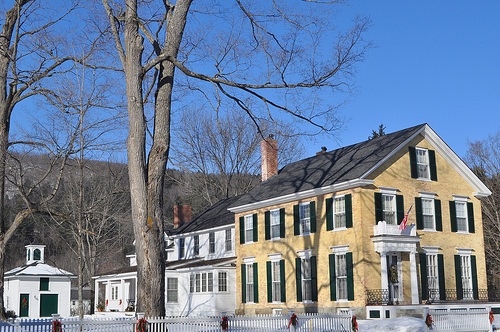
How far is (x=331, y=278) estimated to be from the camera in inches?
1093

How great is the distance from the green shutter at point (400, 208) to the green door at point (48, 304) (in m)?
27.1

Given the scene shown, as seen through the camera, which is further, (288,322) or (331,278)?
(331,278)

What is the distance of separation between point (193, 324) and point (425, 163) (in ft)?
58.8

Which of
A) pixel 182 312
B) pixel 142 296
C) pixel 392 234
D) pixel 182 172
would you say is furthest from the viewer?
pixel 182 172

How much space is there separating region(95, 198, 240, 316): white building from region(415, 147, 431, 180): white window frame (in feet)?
36.7

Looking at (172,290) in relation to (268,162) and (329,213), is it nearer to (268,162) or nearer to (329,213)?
(268,162)

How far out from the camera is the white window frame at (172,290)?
36906 mm

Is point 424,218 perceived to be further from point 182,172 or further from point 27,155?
point 182,172

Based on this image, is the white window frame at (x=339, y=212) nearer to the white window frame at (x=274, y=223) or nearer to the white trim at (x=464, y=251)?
the white window frame at (x=274, y=223)

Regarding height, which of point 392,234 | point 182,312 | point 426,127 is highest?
point 426,127

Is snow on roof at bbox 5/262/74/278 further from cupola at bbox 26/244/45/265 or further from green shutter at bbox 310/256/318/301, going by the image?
green shutter at bbox 310/256/318/301

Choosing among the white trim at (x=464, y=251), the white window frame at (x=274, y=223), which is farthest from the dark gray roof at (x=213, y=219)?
the white trim at (x=464, y=251)

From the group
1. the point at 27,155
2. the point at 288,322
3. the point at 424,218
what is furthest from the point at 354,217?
the point at 27,155

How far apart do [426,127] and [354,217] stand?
5.98m
